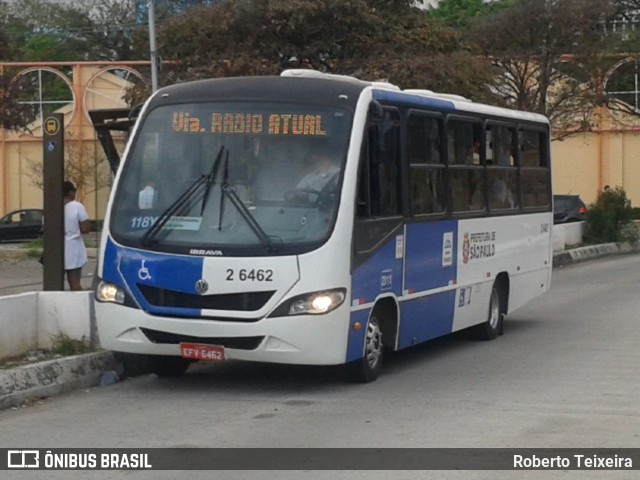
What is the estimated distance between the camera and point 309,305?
10.7m

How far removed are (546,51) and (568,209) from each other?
333 inches

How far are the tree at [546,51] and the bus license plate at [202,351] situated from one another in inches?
886

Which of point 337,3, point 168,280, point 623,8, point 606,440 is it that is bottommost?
point 606,440

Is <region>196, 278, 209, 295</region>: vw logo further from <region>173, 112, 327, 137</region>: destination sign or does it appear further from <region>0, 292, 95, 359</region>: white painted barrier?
<region>0, 292, 95, 359</region>: white painted barrier

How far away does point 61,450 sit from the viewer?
28.2 ft

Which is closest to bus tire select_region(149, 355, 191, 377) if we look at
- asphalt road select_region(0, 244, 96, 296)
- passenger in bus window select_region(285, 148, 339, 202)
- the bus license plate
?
the bus license plate

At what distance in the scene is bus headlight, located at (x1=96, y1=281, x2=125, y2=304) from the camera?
11.1m

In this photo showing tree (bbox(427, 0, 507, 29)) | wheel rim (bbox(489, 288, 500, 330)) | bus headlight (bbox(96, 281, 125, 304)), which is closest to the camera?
bus headlight (bbox(96, 281, 125, 304))

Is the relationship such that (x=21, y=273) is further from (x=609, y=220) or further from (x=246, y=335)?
(x=609, y=220)

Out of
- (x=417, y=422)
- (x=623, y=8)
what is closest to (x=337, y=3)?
(x=417, y=422)

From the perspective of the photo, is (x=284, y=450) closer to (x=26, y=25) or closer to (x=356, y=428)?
(x=356, y=428)

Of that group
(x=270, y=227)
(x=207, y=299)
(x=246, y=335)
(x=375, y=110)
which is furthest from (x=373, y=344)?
(x=375, y=110)

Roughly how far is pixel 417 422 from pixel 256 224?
7.84 ft

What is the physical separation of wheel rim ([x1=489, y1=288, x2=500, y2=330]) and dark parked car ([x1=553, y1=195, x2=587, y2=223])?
23.8m
